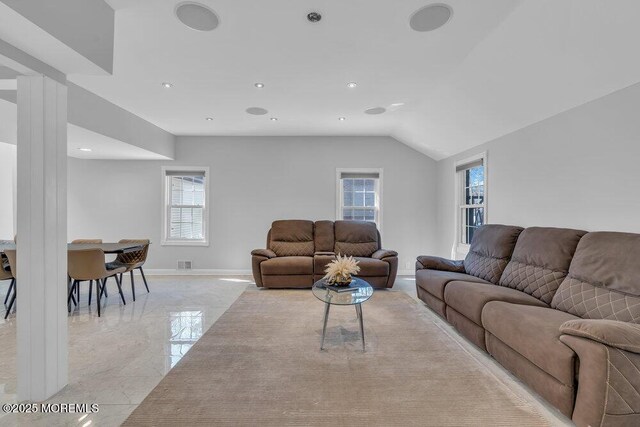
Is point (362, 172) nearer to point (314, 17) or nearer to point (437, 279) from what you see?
point (437, 279)

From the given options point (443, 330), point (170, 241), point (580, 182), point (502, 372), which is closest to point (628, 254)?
point (580, 182)

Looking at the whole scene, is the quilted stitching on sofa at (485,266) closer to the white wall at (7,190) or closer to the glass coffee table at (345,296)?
the glass coffee table at (345,296)

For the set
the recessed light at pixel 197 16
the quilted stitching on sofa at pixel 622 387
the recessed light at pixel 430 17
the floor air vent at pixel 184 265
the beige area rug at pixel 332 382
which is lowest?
the beige area rug at pixel 332 382

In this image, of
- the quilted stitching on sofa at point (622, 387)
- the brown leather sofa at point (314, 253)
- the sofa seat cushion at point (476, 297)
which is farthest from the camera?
the brown leather sofa at point (314, 253)

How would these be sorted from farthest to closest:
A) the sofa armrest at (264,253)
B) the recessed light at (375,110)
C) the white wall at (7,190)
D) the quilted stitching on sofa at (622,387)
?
the white wall at (7,190) < the sofa armrest at (264,253) < the recessed light at (375,110) < the quilted stitching on sofa at (622,387)

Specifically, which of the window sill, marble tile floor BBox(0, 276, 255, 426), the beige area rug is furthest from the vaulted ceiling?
marble tile floor BBox(0, 276, 255, 426)

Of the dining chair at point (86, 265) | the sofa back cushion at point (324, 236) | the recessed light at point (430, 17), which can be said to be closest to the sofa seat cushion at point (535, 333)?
the recessed light at point (430, 17)

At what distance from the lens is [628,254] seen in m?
1.98

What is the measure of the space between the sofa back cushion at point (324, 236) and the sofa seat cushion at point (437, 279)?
1.71 metres

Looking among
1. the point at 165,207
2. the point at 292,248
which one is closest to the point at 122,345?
the point at 292,248

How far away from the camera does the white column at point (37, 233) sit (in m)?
1.81

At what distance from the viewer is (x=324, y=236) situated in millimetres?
4996

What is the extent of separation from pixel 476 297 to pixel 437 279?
0.71m

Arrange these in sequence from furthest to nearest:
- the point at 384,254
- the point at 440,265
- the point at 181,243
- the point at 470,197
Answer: the point at 181,243 → the point at 470,197 → the point at 384,254 → the point at 440,265
